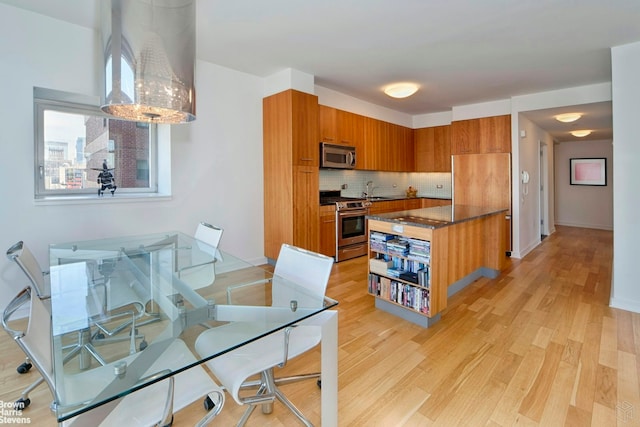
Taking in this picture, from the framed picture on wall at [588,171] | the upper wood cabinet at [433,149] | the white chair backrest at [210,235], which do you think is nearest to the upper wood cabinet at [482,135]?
the upper wood cabinet at [433,149]

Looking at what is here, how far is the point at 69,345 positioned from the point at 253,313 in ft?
2.37

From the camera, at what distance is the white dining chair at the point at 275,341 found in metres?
1.26

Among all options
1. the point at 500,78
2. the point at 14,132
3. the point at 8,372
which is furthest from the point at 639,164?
the point at 14,132

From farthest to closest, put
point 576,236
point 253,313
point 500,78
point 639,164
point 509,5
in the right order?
point 576,236 → point 500,78 → point 639,164 → point 509,5 → point 253,313

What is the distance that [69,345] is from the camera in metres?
1.23

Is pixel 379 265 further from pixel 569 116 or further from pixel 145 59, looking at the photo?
pixel 569 116

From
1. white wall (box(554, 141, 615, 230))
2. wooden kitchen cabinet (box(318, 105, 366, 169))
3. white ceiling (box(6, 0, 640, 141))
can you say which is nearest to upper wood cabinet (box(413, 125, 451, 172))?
white ceiling (box(6, 0, 640, 141))

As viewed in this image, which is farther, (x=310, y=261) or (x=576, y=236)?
(x=576, y=236)

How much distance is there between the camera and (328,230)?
4480 mm

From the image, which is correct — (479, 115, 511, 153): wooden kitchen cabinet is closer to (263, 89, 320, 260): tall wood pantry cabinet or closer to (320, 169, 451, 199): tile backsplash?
(320, 169, 451, 199): tile backsplash

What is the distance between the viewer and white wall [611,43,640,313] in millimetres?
2916

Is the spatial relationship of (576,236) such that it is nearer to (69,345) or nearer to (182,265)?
(182,265)

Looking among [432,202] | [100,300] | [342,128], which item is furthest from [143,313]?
[432,202]

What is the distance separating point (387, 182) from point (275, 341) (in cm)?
530
